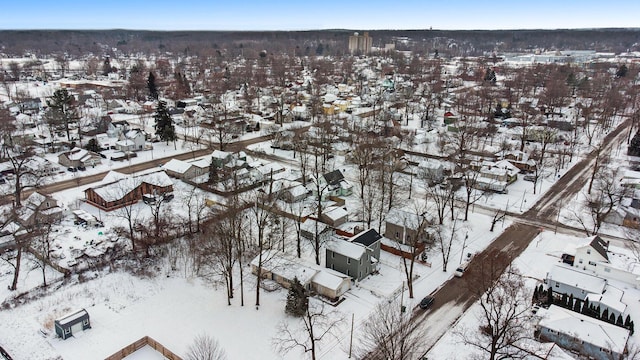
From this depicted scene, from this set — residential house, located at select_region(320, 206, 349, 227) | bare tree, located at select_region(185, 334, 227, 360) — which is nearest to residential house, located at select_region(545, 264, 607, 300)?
residential house, located at select_region(320, 206, 349, 227)

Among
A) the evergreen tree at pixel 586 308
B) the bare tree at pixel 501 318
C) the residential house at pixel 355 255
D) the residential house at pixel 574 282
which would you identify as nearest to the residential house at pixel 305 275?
the residential house at pixel 355 255

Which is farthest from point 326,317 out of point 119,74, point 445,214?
point 119,74

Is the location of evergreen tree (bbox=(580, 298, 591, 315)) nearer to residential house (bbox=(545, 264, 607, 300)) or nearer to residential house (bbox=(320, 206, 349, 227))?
residential house (bbox=(545, 264, 607, 300))

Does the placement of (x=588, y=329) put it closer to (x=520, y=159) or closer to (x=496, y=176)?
(x=496, y=176)

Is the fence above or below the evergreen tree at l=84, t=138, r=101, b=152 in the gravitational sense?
below

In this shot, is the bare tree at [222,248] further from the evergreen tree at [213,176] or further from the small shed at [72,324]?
the evergreen tree at [213,176]
